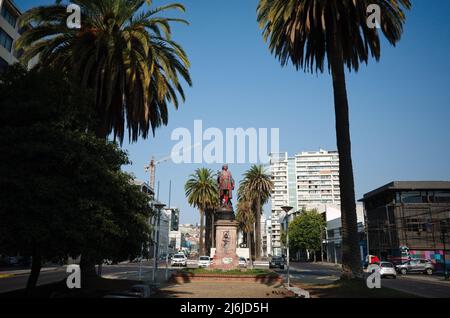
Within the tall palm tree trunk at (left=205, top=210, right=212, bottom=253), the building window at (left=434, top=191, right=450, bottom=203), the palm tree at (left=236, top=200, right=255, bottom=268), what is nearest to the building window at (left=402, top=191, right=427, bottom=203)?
the building window at (left=434, top=191, right=450, bottom=203)

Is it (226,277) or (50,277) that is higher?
(226,277)

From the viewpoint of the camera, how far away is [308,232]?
8881 centimetres

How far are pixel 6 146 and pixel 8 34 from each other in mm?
43151

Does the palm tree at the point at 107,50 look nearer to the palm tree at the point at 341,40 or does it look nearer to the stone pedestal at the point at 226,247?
the palm tree at the point at 341,40

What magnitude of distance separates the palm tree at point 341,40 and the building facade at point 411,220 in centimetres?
3720

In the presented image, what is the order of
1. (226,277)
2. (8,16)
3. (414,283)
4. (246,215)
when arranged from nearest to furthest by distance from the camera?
1. (226,277)
2. (414,283)
3. (8,16)
4. (246,215)

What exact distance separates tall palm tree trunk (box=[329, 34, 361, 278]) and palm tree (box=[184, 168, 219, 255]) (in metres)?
43.6

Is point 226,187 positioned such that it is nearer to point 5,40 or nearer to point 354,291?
point 354,291

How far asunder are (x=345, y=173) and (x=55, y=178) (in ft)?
45.9

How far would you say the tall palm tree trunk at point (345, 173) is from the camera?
60.3 feet

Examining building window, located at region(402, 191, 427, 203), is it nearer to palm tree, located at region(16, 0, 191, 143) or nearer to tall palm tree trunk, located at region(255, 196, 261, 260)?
tall palm tree trunk, located at region(255, 196, 261, 260)

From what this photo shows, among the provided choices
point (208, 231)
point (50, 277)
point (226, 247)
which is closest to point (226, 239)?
point (226, 247)

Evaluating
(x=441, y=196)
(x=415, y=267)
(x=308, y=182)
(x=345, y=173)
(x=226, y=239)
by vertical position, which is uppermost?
(x=308, y=182)
